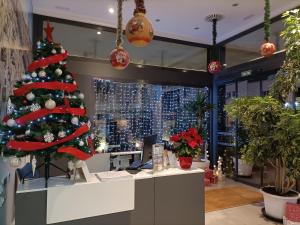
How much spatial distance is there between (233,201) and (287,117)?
1.98 metres

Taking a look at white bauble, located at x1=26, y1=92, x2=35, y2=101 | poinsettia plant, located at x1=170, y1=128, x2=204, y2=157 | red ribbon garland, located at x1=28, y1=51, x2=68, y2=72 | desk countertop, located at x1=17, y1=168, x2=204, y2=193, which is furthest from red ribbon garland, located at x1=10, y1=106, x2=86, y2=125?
poinsettia plant, located at x1=170, y1=128, x2=204, y2=157

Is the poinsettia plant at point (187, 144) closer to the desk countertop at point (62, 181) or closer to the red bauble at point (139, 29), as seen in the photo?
the desk countertop at point (62, 181)

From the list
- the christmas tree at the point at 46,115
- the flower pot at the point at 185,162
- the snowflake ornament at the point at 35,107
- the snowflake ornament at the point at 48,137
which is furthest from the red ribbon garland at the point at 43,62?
the flower pot at the point at 185,162

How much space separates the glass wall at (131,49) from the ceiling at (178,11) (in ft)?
0.83

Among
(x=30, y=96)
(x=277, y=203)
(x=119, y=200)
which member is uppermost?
(x=30, y=96)

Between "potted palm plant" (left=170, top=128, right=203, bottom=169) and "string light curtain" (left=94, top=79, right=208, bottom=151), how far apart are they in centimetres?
307

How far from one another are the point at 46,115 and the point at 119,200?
0.96 meters

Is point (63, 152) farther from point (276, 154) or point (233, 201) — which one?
point (233, 201)

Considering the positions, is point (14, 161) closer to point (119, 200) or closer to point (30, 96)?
point (30, 96)

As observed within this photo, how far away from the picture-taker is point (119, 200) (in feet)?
6.82

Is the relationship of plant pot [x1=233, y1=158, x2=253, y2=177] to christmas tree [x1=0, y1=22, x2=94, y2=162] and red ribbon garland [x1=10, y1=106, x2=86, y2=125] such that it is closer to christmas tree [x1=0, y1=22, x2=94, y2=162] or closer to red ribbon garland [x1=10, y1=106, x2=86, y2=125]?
christmas tree [x1=0, y1=22, x2=94, y2=162]

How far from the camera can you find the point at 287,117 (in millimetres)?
3123

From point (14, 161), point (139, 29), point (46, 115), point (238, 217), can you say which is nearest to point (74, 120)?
point (46, 115)

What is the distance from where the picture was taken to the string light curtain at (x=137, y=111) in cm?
564
